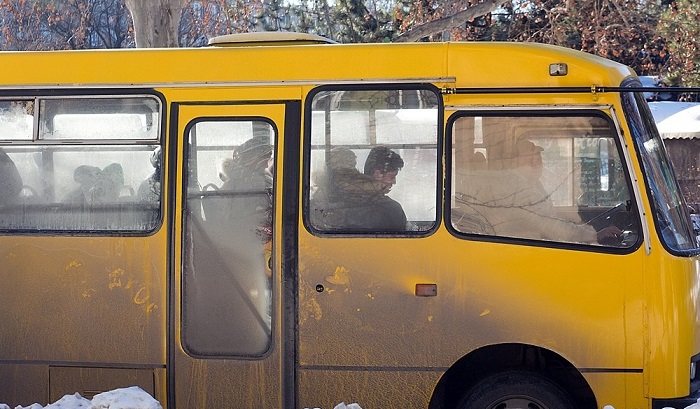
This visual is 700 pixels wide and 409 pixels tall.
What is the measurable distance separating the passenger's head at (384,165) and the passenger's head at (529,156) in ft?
2.27

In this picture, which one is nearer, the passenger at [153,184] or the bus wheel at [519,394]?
the bus wheel at [519,394]

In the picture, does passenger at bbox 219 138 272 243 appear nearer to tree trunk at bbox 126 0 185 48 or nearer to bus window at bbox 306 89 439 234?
bus window at bbox 306 89 439 234

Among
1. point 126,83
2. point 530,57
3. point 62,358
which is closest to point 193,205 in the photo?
point 126,83

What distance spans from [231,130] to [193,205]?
52 centimetres

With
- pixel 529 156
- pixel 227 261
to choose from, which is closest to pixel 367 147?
pixel 529 156

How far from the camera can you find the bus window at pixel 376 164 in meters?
6.20

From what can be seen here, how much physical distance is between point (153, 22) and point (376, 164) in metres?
8.34

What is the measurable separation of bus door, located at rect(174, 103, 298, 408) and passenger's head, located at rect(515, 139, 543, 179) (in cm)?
143

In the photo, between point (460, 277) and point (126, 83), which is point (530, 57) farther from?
point (126, 83)

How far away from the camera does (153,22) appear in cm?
1381

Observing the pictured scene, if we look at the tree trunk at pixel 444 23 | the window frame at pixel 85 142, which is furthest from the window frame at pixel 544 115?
the tree trunk at pixel 444 23

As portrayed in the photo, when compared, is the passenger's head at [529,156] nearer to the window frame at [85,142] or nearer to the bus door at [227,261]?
the bus door at [227,261]

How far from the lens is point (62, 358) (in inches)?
258

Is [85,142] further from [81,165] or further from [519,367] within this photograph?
[519,367]
